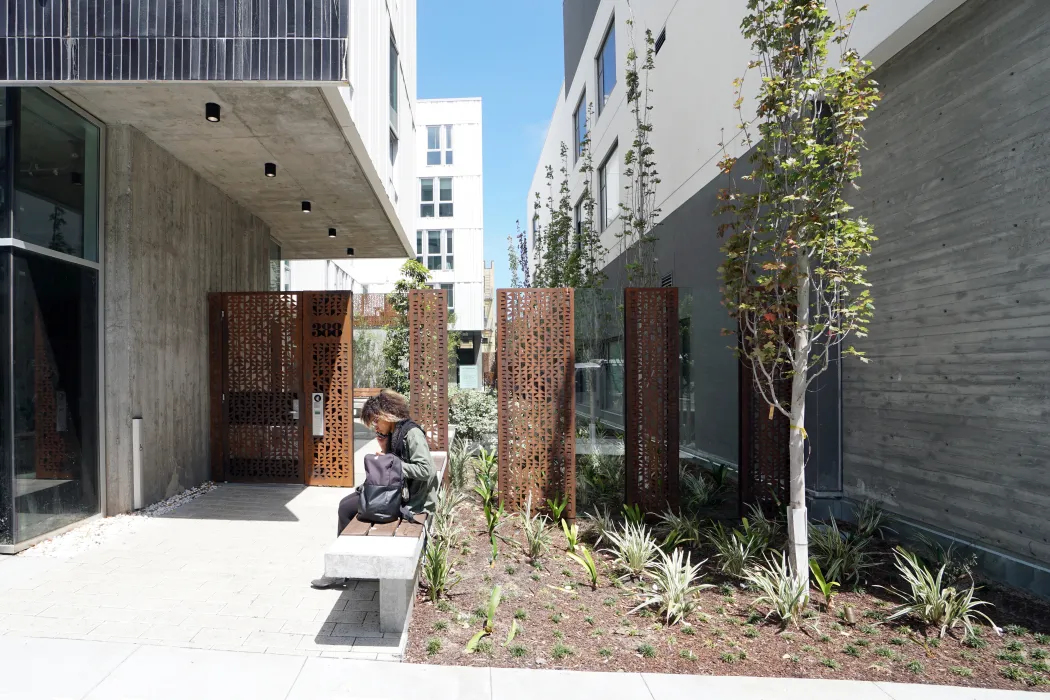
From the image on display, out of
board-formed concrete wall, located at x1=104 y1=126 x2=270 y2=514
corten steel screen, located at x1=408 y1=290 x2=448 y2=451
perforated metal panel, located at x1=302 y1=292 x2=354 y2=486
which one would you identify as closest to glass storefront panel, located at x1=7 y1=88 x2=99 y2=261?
board-formed concrete wall, located at x1=104 y1=126 x2=270 y2=514

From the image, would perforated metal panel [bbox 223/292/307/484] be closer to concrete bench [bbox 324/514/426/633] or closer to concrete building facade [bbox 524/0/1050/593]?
concrete bench [bbox 324/514/426/633]

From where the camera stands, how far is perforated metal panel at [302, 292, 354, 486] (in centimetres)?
800

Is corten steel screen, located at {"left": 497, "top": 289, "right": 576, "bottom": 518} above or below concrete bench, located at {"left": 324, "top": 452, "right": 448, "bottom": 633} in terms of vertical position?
above

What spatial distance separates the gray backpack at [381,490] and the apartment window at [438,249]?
27934mm

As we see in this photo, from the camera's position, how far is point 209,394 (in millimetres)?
8211

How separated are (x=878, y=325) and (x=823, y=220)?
264 cm

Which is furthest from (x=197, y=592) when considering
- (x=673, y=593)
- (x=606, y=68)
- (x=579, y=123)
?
(x=579, y=123)

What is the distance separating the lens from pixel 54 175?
5.62 meters

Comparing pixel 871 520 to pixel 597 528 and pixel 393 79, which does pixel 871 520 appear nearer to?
pixel 597 528

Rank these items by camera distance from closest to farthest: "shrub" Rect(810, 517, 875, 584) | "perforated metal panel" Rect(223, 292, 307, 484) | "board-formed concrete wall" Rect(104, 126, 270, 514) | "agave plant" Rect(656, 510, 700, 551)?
"shrub" Rect(810, 517, 875, 584)
"agave plant" Rect(656, 510, 700, 551)
"board-formed concrete wall" Rect(104, 126, 270, 514)
"perforated metal panel" Rect(223, 292, 307, 484)

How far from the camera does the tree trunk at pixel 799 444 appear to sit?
4504 millimetres

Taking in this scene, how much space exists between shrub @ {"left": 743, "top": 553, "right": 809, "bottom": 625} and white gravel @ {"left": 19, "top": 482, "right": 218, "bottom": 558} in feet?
19.7

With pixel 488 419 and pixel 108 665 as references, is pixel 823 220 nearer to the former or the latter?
pixel 108 665

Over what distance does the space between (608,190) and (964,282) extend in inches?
430
